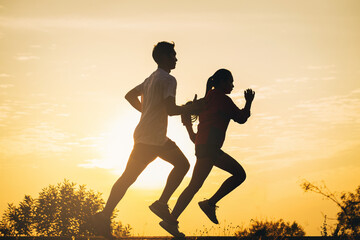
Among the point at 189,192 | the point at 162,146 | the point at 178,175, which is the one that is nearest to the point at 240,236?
the point at 189,192

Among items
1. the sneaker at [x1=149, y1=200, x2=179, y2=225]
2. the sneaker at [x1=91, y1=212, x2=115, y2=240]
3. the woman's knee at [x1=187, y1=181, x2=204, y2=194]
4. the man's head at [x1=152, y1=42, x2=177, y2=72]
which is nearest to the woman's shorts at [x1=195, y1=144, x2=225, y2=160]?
the woman's knee at [x1=187, y1=181, x2=204, y2=194]

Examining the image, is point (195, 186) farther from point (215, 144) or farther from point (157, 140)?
point (157, 140)

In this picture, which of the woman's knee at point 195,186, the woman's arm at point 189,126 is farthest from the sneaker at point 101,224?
the woman's arm at point 189,126

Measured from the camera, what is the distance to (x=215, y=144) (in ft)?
21.8

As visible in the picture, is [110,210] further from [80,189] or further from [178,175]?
[80,189]

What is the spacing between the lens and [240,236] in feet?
24.6

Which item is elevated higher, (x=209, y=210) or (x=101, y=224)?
(x=209, y=210)

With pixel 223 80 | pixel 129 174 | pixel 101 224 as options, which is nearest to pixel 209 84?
pixel 223 80

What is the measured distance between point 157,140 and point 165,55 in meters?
1.26

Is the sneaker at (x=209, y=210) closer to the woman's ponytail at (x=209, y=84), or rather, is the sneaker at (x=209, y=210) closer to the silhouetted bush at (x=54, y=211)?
the woman's ponytail at (x=209, y=84)

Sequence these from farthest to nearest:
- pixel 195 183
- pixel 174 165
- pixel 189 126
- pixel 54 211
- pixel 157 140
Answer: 1. pixel 54 211
2. pixel 189 126
3. pixel 195 183
4. pixel 174 165
5. pixel 157 140

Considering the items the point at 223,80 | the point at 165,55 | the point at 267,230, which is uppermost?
→ the point at 165,55

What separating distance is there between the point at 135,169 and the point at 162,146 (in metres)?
0.50

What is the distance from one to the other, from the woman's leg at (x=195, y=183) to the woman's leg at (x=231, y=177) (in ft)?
0.75
